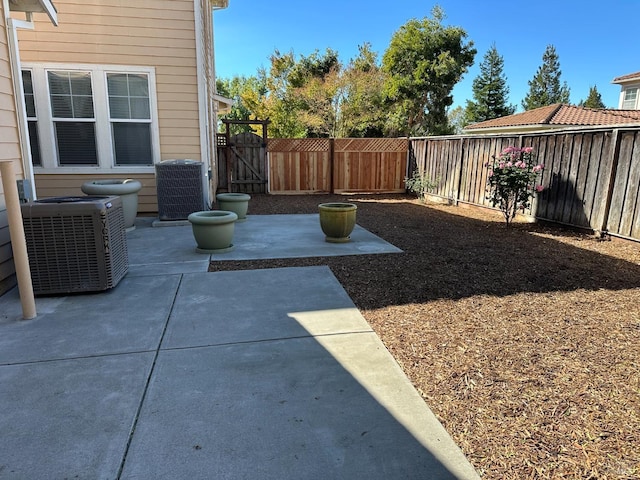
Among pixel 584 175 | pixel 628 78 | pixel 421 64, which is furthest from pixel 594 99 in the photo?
pixel 584 175

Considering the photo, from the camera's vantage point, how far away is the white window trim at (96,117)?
293 inches

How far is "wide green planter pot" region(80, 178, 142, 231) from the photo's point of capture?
669 centimetres

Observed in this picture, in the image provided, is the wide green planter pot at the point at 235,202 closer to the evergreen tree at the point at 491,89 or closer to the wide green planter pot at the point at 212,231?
the wide green planter pot at the point at 212,231

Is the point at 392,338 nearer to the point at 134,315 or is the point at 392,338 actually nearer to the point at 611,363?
the point at 611,363

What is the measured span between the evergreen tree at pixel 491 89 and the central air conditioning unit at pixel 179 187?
40.4 meters

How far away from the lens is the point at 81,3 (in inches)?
290

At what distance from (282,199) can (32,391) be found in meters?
9.83

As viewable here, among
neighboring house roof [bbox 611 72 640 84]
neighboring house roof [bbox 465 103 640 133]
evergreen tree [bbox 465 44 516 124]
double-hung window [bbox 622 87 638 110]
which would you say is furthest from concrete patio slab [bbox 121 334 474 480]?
evergreen tree [bbox 465 44 516 124]

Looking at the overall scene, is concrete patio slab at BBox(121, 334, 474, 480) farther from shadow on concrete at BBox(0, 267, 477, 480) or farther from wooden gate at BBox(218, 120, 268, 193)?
wooden gate at BBox(218, 120, 268, 193)

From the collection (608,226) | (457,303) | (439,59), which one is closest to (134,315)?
(457,303)

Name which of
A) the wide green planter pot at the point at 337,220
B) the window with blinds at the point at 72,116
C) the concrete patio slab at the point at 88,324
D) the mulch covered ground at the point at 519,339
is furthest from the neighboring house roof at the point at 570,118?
the concrete patio slab at the point at 88,324

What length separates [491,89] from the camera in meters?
41.7

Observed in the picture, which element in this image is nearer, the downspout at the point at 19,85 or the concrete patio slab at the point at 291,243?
the downspout at the point at 19,85

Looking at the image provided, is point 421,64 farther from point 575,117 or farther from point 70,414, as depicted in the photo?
point 70,414
